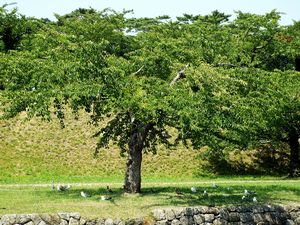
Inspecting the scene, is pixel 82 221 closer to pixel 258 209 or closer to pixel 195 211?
pixel 195 211

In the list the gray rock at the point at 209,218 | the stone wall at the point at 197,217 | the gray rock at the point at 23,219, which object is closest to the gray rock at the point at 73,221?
the stone wall at the point at 197,217

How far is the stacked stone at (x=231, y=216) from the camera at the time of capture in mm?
17781

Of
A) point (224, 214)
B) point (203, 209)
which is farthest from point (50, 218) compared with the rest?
point (224, 214)

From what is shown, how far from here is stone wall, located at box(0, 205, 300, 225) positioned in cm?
1595

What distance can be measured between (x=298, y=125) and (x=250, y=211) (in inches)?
686

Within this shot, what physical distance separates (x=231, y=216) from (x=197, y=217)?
1668 millimetres

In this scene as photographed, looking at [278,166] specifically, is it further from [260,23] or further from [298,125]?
[260,23]

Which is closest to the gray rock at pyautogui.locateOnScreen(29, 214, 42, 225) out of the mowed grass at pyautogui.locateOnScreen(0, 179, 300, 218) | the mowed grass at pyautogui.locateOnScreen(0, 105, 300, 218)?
the mowed grass at pyautogui.locateOnScreen(0, 179, 300, 218)

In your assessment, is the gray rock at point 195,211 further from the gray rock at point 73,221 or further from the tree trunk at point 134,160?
the gray rock at point 73,221

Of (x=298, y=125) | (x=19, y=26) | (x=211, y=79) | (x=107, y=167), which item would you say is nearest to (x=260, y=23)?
(x=298, y=125)

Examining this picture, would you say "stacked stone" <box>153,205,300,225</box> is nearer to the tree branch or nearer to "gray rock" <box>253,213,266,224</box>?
"gray rock" <box>253,213,266,224</box>

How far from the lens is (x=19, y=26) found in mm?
49094

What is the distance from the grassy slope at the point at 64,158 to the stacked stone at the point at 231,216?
15632 millimetres

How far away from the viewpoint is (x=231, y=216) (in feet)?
62.6
